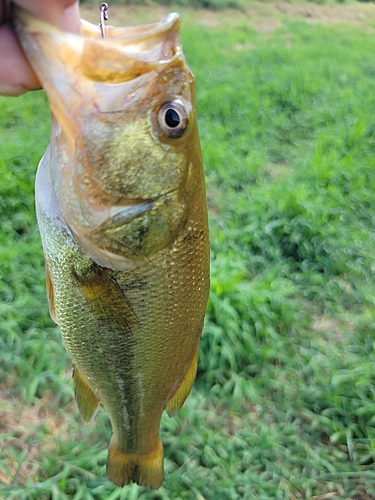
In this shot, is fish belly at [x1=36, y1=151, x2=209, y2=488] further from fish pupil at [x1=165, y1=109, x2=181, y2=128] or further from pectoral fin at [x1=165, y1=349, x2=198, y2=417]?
fish pupil at [x1=165, y1=109, x2=181, y2=128]

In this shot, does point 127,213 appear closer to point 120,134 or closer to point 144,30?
point 120,134

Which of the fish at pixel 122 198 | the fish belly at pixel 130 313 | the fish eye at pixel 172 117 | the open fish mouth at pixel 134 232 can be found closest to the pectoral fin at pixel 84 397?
the fish belly at pixel 130 313

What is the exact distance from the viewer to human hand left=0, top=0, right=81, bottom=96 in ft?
3.14

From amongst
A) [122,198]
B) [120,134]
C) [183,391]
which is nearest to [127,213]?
[122,198]

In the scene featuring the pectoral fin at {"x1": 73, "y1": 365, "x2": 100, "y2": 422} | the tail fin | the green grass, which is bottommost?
the green grass

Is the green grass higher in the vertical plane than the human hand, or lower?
lower

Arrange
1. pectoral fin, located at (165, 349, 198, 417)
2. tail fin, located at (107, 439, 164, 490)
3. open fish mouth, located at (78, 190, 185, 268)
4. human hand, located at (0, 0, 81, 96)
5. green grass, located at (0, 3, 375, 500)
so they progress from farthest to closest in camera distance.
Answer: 1. green grass, located at (0, 3, 375, 500)
2. tail fin, located at (107, 439, 164, 490)
3. pectoral fin, located at (165, 349, 198, 417)
4. open fish mouth, located at (78, 190, 185, 268)
5. human hand, located at (0, 0, 81, 96)

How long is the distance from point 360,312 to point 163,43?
2779mm

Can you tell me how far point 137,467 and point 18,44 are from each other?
1.35 metres

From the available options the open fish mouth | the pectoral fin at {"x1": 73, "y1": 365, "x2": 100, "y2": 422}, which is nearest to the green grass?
the pectoral fin at {"x1": 73, "y1": 365, "x2": 100, "y2": 422}

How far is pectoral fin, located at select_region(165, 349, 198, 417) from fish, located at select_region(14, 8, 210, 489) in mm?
107

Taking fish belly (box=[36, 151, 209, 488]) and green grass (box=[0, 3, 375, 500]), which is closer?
fish belly (box=[36, 151, 209, 488])

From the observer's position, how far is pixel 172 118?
1016 millimetres

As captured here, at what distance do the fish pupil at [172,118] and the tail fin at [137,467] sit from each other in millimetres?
1117
